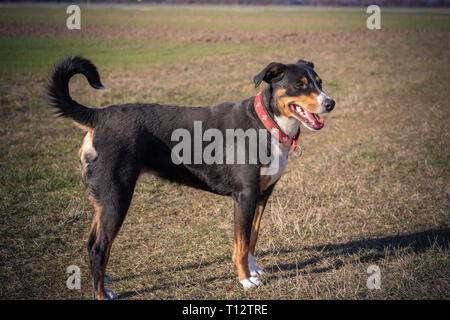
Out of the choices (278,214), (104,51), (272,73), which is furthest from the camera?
(104,51)

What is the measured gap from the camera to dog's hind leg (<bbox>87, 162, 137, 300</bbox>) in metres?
3.86

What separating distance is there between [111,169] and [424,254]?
4216 millimetres

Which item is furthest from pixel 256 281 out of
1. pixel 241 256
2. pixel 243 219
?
pixel 243 219

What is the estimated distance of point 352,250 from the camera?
5227mm

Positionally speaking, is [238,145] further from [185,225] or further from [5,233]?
[5,233]

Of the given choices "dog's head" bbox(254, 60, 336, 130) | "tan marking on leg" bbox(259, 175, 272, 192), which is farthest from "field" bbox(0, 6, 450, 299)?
"dog's head" bbox(254, 60, 336, 130)

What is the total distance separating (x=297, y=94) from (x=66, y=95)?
2.54 metres

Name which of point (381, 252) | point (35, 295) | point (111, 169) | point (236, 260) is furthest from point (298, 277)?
point (35, 295)

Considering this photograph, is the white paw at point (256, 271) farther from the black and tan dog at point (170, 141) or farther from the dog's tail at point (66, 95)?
the dog's tail at point (66, 95)

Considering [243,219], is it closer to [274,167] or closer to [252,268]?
[274,167]

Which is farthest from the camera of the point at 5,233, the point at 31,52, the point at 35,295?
the point at 31,52

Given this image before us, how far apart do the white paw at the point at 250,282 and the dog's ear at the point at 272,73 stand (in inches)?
90.6

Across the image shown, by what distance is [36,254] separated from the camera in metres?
5.01

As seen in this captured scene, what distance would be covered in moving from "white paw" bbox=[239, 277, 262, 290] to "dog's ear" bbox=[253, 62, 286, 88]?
2.30 m
